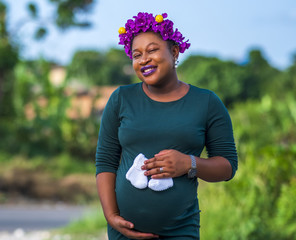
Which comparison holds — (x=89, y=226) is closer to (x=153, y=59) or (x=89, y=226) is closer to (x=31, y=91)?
(x=153, y=59)

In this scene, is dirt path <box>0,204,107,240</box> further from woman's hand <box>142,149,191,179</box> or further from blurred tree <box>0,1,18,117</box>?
blurred tree <box>0,1,18,117</box>

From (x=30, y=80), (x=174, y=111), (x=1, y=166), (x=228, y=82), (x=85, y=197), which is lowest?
(x=174, y=111)

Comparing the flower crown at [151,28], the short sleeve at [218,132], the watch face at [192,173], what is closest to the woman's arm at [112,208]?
the watch face at [192,173]

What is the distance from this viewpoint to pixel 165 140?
6.89ft

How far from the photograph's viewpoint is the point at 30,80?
61.7 feet

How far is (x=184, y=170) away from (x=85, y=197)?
43.3ft

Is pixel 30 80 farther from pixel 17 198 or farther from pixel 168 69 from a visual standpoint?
pixel 168 69

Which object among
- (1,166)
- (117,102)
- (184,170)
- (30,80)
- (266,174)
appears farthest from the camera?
(30,80)

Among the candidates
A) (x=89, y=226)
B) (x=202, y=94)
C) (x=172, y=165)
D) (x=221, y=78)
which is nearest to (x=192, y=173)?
(x=172, y=165)

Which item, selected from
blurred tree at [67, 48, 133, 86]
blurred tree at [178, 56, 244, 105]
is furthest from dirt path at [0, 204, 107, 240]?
blurred tree at [178, 56, 244, 105]

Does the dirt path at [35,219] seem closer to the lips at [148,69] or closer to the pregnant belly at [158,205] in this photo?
the pregnant belly at [158,205]

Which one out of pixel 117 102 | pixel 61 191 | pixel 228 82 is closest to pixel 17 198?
pixel 61 191

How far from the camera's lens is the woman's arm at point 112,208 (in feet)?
7.03

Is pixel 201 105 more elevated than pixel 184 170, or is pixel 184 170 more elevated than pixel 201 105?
pixel 201 105
